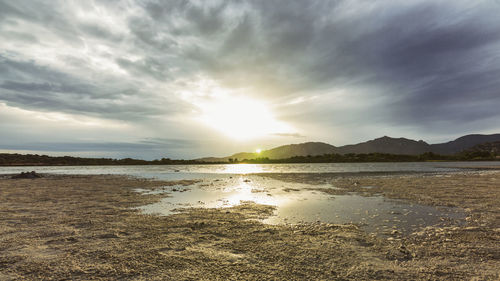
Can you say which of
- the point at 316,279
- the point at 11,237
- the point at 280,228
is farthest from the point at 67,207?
the point at 316,279

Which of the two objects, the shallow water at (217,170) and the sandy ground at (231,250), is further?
the shallow water at (217,170)

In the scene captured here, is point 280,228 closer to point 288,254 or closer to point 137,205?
point 288,254

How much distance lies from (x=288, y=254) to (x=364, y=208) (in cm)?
824

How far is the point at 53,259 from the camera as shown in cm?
602

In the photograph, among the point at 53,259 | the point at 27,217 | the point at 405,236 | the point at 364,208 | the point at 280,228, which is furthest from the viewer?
the point at 364,208

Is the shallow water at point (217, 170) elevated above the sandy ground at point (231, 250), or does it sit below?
below

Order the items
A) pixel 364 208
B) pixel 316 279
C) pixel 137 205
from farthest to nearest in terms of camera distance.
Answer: pixel 137 205 < pixel 364 208 < pixel 316 279

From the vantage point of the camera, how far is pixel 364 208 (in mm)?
12492

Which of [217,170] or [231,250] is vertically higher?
[231,250]

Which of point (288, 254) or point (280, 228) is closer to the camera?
point (288, 254)

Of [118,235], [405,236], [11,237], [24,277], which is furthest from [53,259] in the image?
[405,236]

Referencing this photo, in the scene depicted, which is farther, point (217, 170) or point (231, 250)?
point (217, 170)

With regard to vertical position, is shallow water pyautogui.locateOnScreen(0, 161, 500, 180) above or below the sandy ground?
below

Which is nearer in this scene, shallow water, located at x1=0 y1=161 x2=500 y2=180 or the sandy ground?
the sandy ground
